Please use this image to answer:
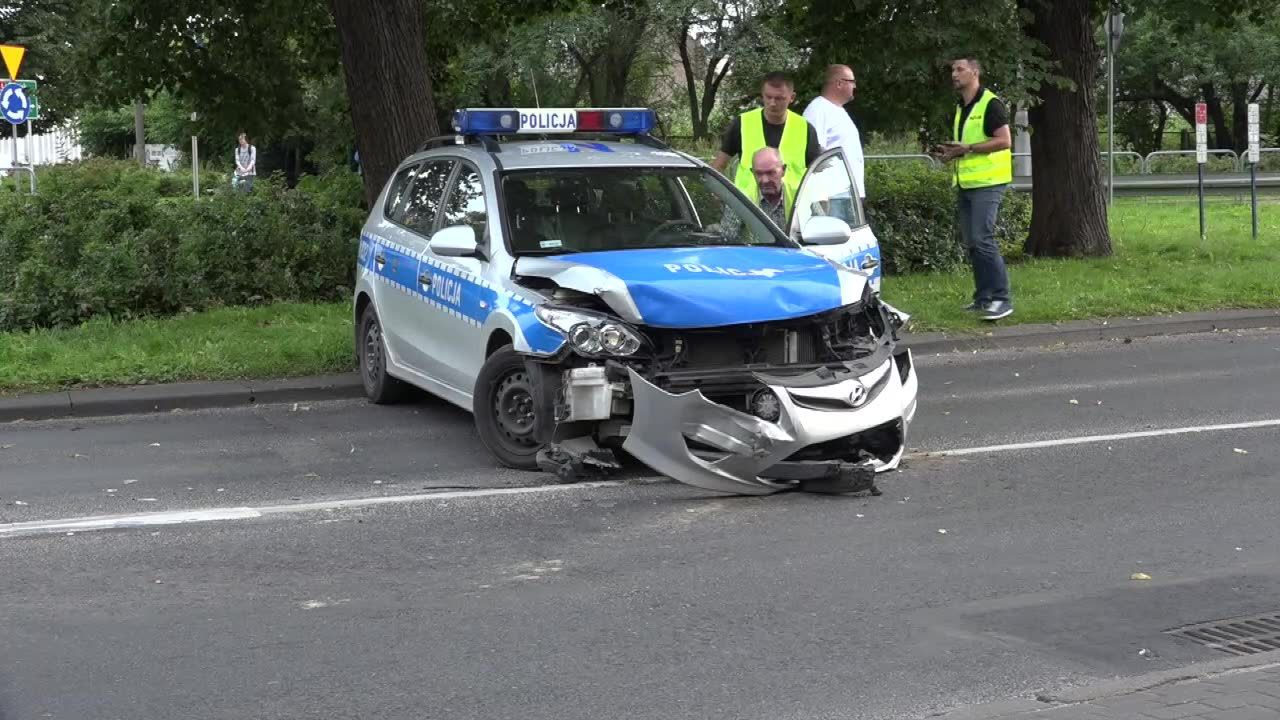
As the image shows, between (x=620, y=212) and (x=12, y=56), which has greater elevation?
(x=12, y=56)

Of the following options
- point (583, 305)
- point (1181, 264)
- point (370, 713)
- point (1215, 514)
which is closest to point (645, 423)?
point (583, 305)

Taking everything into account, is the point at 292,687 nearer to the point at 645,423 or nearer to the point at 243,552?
the point at 243,552

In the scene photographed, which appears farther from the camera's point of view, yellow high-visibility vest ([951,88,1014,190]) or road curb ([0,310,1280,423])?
yellow high-visibility vest ([951,88,1014,190])

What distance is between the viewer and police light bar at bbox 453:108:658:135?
10250 millimetres

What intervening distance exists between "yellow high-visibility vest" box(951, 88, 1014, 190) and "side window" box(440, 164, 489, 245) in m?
5.23

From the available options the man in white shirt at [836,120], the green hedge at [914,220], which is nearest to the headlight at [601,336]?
the man in white shirt at [836,120]

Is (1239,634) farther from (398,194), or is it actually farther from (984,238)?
(984,238)

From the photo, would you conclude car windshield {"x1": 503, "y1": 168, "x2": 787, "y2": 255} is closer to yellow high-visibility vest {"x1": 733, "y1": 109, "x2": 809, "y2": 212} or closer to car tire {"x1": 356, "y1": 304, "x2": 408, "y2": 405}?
car tire {"x1": 356, "y1": 304, "x2": 408, "y2": 405}

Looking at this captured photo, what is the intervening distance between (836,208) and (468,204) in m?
2.28

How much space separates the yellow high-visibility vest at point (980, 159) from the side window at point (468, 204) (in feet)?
17.2

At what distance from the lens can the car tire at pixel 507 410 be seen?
28.3ft

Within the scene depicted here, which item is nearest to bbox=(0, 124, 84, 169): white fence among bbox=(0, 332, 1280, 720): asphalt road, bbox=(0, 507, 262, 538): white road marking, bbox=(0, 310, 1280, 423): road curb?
bbox=(0, 310, 1280, 423): road curb

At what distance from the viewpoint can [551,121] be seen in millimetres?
10430

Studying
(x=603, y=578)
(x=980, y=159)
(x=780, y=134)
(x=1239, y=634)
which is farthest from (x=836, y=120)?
(x=1239, y=634)
